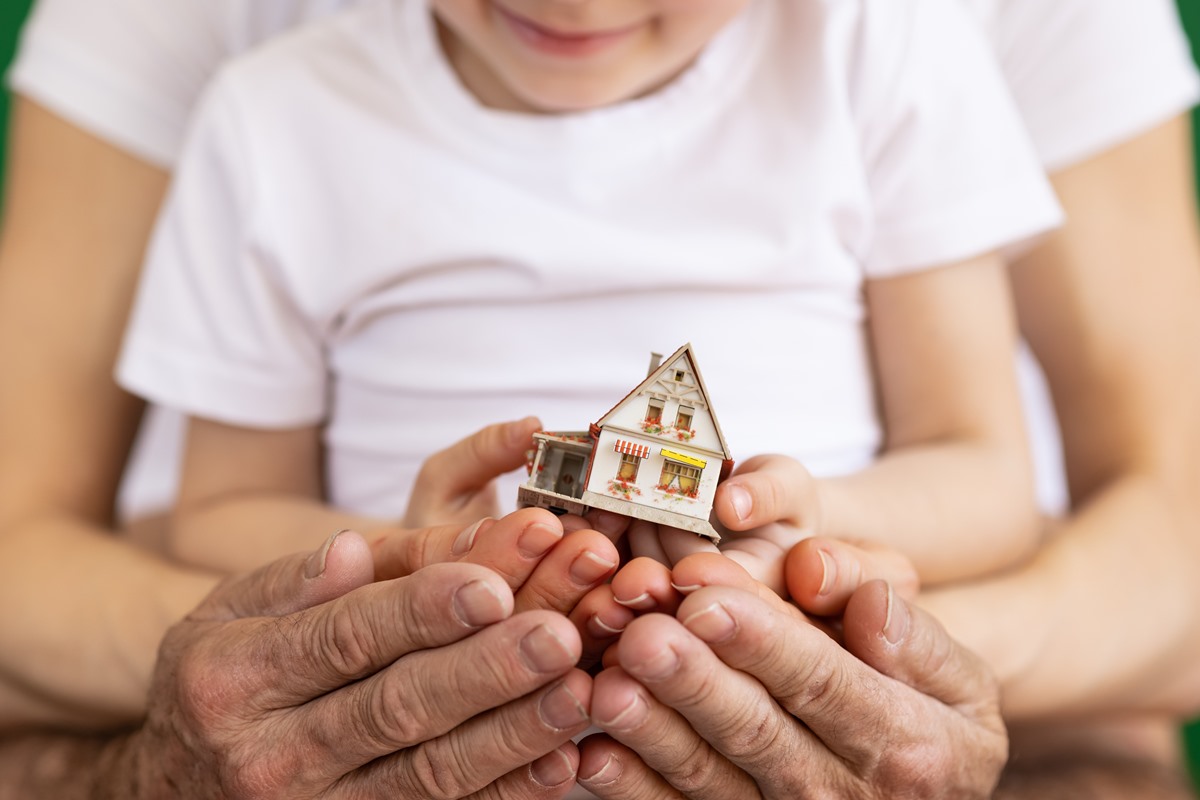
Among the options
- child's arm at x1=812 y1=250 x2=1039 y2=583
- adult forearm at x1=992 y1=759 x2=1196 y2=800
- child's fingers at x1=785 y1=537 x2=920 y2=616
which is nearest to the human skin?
child's fingers at x1=785 y1=537 x2=920 y2=616

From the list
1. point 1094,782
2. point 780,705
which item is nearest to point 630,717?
point 780,705

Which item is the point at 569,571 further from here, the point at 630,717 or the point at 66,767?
the point at 66,767

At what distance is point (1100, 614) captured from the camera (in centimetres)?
138

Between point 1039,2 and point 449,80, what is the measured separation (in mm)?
877

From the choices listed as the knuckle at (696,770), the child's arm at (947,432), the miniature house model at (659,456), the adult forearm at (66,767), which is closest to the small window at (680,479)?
the miniature house model at (659,456)

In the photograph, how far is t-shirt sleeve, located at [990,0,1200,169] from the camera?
5.03 ft

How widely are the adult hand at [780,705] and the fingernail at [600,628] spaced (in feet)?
0.06

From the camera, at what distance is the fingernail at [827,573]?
0.91 m

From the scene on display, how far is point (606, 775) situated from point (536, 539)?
0.67 ft

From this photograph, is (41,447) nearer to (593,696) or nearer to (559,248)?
(559,248)

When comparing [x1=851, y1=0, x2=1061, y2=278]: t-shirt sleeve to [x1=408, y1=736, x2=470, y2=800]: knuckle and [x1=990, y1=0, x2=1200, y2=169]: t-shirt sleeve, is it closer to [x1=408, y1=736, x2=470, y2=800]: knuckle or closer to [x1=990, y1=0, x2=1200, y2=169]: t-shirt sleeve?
[x1=990, y1=0, x2=1200, y2=169]: t-shirt sleeve

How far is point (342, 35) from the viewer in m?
1.45

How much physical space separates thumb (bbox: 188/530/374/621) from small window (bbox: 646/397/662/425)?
0.26m

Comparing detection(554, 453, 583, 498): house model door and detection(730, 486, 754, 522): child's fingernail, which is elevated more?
detection(730, 486, 754, 522): child's fingernail
